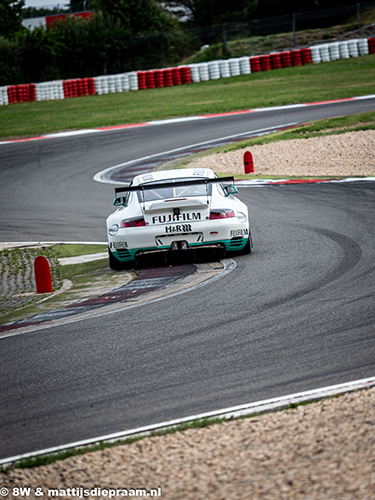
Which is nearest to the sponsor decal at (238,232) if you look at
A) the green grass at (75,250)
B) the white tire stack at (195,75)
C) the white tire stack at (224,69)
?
the green grass at (75,250)

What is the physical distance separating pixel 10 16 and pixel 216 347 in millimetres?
80277

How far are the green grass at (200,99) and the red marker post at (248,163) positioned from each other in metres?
11.8

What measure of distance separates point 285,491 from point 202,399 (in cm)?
147

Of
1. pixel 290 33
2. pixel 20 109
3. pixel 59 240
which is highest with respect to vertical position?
pixel 290 33

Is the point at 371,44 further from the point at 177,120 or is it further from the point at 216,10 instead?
the point at 216,10

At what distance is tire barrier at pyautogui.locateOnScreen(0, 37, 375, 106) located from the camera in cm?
3716

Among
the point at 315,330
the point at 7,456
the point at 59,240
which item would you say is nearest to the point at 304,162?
the point at 59,240

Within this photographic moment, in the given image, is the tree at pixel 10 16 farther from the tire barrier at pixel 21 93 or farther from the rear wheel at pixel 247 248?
the rear wheel at pixel 247 248

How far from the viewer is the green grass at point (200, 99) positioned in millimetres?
29281

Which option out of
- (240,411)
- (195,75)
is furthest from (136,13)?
(240,411)

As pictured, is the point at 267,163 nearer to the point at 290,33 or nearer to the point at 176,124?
the point at 176,124

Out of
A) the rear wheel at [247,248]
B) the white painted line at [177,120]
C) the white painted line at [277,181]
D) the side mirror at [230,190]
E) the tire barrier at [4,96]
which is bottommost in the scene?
the rear wheel at [247,248]

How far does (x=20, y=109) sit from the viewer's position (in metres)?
34.2

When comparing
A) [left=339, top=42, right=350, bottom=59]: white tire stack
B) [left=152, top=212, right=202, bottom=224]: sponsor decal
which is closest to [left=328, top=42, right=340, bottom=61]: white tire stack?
[left=339, top=42, right=350, bottom=59]: white tire stack
